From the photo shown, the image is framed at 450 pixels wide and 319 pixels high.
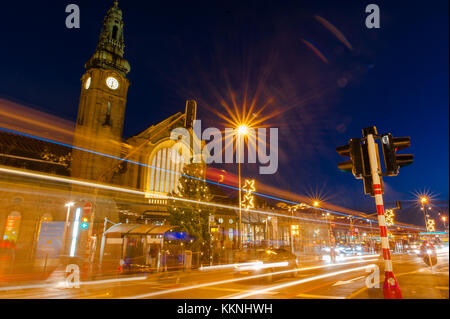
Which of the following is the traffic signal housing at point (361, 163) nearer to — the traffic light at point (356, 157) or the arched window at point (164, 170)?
the traffic light at point (356, 157)

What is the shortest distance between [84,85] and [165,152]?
15059 mm

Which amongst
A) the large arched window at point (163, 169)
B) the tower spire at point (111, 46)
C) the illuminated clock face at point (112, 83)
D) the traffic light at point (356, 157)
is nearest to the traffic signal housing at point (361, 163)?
the traffic light at point (356, 157)

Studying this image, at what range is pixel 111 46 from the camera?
4053cm

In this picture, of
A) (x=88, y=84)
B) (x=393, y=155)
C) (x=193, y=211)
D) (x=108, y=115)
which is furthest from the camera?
(x=88, y=84)

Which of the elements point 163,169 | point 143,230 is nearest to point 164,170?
point 163,169

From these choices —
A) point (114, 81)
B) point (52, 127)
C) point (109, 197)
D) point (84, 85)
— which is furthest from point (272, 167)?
point (52, 127)

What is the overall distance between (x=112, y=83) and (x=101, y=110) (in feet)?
14.6

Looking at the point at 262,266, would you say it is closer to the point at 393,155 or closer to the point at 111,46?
the point at 393,155

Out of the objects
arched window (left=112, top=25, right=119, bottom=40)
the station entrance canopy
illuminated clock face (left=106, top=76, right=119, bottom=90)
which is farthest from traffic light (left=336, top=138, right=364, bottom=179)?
arched window (left=112, top=25, right=119, bottom=40)

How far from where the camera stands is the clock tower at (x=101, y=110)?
35.6m

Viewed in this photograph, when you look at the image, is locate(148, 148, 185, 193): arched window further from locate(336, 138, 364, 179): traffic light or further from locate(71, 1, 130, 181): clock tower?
locate(336, 138, 364, 179): traffic light
